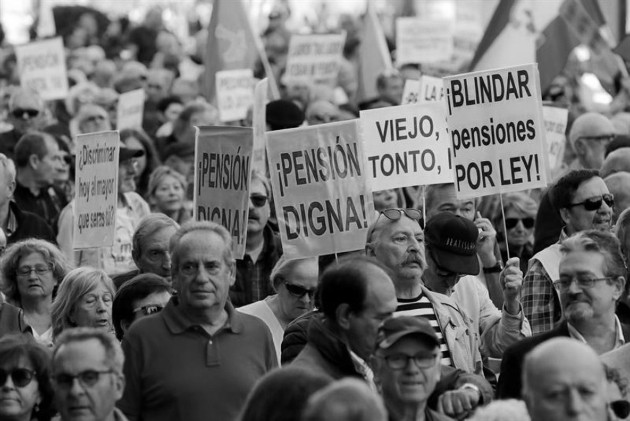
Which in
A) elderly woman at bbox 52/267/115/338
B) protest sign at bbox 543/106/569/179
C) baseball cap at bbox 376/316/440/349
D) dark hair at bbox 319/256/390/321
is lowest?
baseball cap at bbox 376/316/440/349

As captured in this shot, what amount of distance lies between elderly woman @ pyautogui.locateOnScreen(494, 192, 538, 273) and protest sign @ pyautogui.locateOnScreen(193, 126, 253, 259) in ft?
7.98

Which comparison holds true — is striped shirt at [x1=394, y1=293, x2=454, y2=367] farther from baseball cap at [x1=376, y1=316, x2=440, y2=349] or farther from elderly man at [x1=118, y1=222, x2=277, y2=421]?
baseball cap at [x1=376, y1=316, x2=440, y2=349]

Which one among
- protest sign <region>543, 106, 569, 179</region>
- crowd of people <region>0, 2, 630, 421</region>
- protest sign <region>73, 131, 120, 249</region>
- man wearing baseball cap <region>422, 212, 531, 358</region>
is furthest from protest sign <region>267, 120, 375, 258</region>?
protest sign <region>543, 106, 569, 179</region>

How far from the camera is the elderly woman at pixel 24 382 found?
7215 millimetres

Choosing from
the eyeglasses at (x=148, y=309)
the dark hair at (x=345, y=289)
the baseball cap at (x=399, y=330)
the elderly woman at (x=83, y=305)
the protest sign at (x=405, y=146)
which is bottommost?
the baseball cap at (x=399, y=330)

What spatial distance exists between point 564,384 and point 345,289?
1.49 m

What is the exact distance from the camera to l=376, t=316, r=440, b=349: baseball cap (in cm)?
683

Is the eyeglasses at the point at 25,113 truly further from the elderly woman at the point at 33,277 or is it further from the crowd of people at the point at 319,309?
the elderly woman at the point at 33,277

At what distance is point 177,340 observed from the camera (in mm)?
7773

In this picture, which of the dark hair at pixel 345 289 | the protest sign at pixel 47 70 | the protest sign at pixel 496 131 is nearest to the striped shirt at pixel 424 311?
the dark hair at pixel 345 289

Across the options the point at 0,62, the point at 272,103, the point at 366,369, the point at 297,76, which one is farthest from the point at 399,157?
the point at 0,62

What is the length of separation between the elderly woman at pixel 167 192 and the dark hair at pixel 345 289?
5.82 m

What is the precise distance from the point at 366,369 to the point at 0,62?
1790cm

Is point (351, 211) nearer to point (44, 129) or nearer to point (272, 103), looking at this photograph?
point (272, 103)
